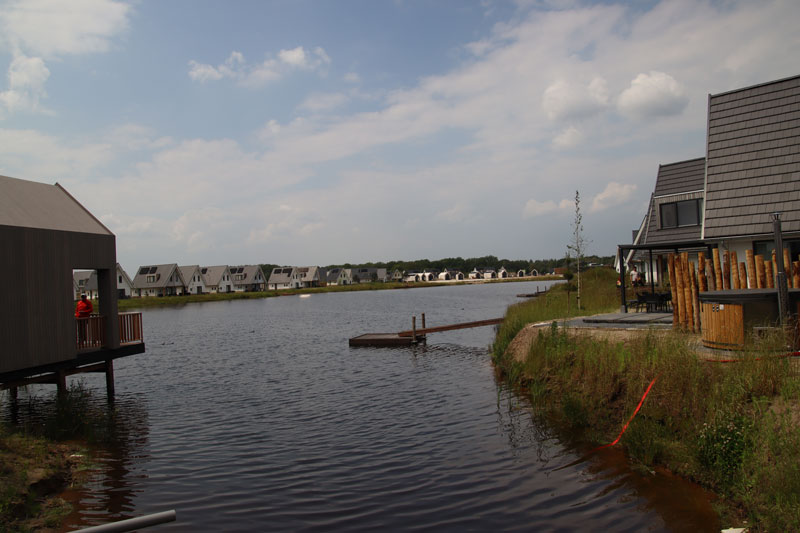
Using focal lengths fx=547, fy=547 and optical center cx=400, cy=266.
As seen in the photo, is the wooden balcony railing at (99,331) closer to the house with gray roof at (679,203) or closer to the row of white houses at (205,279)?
the house with gray roof at (679,203)

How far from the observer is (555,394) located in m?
14.3

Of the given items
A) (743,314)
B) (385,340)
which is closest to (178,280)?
Answer: (385,340)

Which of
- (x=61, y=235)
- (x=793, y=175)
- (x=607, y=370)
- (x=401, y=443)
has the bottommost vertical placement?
(x=401, y=443)

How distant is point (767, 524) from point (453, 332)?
29884 mm

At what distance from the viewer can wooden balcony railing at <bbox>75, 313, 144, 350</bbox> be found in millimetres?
17484

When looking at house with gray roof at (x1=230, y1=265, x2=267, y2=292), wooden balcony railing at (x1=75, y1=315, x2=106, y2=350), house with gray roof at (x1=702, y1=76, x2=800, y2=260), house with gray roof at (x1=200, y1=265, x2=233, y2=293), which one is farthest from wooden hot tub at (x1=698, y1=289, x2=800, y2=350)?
house with gray roof at (x1=230, y1=265, x2=267, y2=292)

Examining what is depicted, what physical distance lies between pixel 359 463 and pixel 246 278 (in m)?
122

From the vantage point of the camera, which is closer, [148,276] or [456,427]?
[456,427]

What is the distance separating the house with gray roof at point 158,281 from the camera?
108 metres

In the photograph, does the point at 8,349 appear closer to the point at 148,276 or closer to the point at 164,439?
the point at 164,439

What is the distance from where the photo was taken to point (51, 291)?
15461 mm

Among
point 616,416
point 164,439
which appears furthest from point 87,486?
point 616,416

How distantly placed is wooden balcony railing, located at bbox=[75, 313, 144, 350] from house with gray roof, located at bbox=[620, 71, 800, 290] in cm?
1788

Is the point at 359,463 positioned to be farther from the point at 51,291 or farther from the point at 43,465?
the point at 51,291
